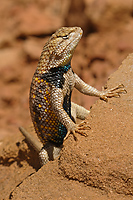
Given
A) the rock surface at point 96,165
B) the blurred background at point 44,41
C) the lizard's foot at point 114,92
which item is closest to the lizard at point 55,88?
the lizard's foot at point 114,92

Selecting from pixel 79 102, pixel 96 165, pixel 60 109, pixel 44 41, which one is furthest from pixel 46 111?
pixel 44 41

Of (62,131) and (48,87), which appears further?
(62,131)

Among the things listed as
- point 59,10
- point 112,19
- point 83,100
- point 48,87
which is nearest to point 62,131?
point 48,87

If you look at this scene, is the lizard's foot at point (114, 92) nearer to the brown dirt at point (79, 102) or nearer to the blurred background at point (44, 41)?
the brown dirt at point (79, 102)

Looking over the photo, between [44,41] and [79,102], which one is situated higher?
[44,41]

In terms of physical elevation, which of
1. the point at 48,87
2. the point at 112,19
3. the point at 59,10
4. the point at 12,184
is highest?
the point at 59,10

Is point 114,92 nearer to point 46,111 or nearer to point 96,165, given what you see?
point 46,111

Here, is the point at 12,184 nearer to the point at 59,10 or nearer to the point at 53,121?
the point at 53,121
